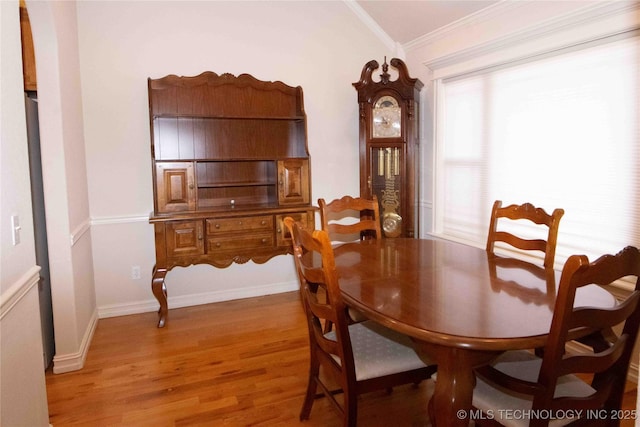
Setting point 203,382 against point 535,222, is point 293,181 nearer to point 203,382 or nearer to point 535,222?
point 203,382

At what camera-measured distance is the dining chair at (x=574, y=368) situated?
48.0 inches

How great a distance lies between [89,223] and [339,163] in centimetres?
220

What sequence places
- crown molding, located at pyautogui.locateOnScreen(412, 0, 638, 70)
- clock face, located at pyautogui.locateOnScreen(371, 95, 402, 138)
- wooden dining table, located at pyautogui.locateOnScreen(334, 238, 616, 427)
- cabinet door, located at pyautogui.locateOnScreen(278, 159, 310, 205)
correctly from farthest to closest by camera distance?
clock face, located at pyautogui.locateOnScreen(371, 95, 402, 138) < cabinet door, located at pyautogui.locateOnScreen(278, 159, 310, 205) < crown molding, located at pyautogui.locateOnScreen(412, 0, 638, 70) < wooden dining table, located at pyautogui.locateOnScreen(334, 238, 616, 427)

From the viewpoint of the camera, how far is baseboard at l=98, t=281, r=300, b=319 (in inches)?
138

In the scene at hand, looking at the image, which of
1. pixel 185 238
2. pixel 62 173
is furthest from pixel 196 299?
pixel 62 173

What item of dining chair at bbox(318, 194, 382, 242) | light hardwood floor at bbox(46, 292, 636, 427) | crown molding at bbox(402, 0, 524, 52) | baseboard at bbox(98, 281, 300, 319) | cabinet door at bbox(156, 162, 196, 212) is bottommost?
light hardwood floor at bbox(46, 292, 636, 427)

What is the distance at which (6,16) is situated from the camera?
1.51 m

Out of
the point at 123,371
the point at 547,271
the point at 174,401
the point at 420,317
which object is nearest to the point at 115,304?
the point at 123,371

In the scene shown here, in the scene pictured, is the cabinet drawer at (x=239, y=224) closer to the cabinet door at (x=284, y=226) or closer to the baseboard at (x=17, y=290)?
the cabinet door at (x=284, y=226)

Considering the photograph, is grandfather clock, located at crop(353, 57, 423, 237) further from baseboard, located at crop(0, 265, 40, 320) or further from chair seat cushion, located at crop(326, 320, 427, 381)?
baseboard, located at crop(0, 265, 40, 320)

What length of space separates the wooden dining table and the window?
3.05 feet

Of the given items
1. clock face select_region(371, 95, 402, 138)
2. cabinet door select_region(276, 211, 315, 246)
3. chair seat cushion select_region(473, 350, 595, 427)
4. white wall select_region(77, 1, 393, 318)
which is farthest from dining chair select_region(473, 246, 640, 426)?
white wall select_region(77, 1, 393, 318)

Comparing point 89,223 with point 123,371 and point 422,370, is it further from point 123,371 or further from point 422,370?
point 422,370

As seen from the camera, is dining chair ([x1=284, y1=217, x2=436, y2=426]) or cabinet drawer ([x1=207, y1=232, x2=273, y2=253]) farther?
cabinet drawer ([x1=207, y1=232, x2=273, y2=253])
